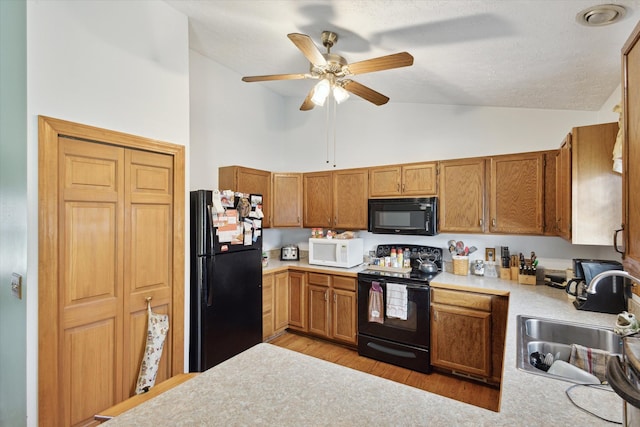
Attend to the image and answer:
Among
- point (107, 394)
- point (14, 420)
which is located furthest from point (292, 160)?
point (14, 420)

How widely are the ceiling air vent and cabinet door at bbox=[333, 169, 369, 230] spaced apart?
2237 millimetres

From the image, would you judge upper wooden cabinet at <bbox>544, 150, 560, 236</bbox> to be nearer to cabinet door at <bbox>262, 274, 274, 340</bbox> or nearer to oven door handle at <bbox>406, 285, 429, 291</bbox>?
oven door handle at <bbox>406, 285, 429, 291</bbox>

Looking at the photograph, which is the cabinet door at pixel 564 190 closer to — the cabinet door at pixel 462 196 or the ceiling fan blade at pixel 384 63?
the cabinet door at pixel 462 196

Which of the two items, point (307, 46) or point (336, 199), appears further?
point (336, 199)

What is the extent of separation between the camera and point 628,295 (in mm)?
1851

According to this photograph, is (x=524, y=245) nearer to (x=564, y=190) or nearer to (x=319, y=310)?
(x=564, y=190)

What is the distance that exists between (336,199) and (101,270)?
2426 millimetres

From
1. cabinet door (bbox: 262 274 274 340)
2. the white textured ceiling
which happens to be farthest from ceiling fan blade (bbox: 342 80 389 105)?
cabinet door (bbox: 262 274 274 340)

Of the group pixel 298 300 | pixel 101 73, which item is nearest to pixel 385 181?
pixel 298 300

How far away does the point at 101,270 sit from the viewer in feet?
6.32

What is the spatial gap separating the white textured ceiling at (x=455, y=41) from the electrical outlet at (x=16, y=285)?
2.08m

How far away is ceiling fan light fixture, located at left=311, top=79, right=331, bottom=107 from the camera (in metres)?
2.16

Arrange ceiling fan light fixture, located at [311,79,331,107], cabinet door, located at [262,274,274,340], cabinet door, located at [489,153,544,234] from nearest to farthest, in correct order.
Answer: ceiling fan light fixture, located at [311,79,331,107]
cabinet door, located at [489,153,544,234]
cabinet door, located at [262,274,274,340]

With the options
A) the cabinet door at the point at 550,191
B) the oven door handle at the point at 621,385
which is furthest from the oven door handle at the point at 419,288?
the oven door handle at the point at 621,385
